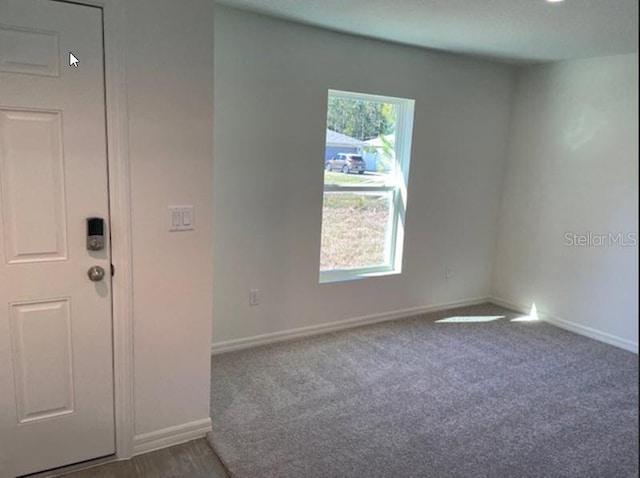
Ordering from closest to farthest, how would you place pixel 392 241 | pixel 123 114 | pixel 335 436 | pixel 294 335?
1. pixel 123 114
2. pixel 335 436
3. pixel 294 335
4. pixel 392 241

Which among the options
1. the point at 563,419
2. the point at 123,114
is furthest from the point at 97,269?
the point at 563,419

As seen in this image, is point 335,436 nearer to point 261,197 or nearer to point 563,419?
point 563,419

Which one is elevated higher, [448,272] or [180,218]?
[180,218]

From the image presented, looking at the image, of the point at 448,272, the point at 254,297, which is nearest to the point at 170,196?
the point at 254,297

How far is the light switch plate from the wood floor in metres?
0.99

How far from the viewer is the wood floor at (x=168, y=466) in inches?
76.8

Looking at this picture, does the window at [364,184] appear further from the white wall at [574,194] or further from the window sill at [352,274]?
the white wall at [574,194]

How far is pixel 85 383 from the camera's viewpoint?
6.35 ft

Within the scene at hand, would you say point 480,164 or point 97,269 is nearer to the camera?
point 97,269

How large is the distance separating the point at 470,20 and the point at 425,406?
7.16ft

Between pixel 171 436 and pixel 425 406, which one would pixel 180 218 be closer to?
pixel 171 436

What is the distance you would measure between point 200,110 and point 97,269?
2.51 feet

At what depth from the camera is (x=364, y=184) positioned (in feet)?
11.8

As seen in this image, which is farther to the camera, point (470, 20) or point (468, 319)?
point (468, 319)
